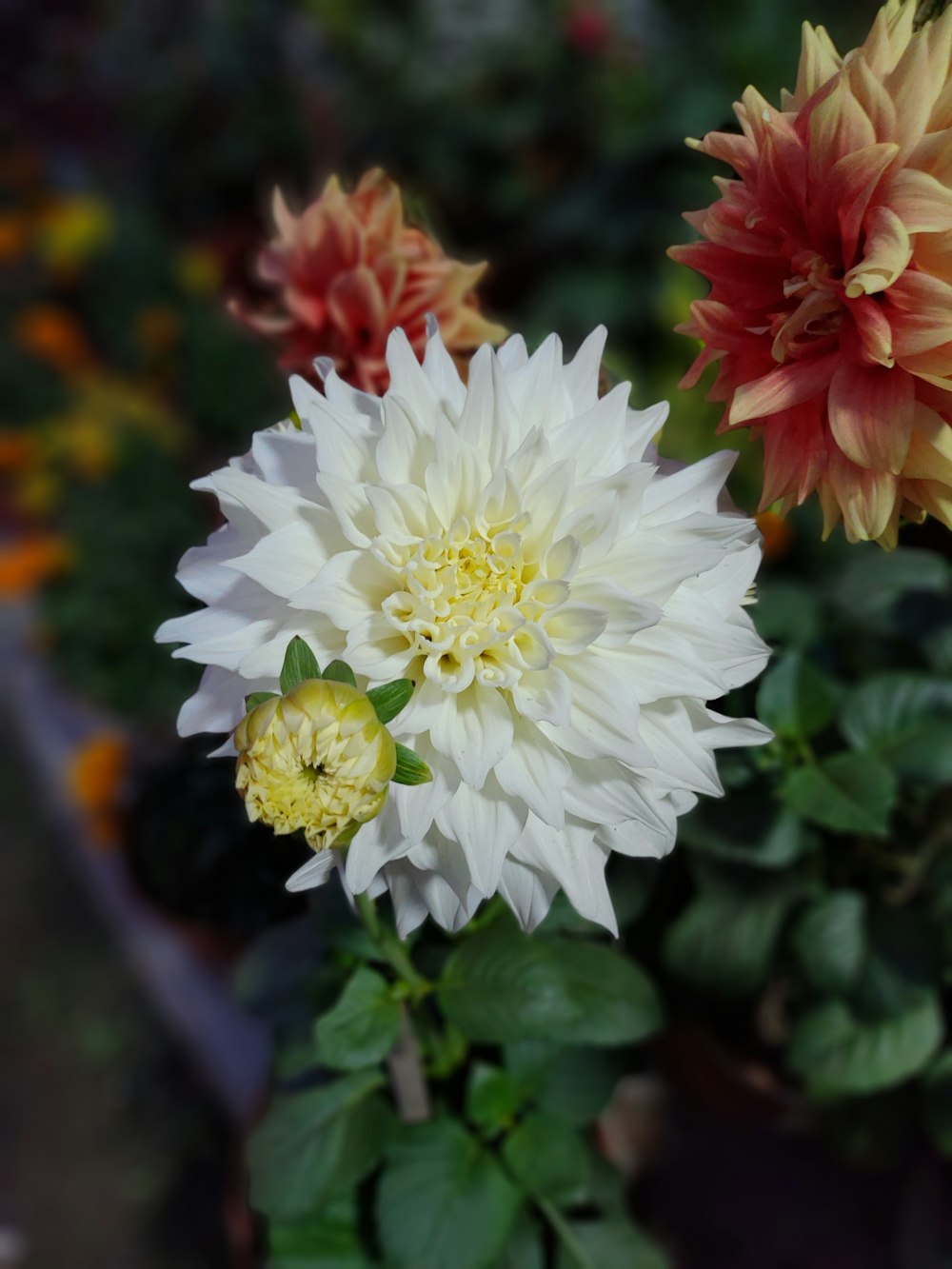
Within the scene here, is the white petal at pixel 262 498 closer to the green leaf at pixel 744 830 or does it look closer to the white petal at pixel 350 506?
the white petal at pixel 350 506

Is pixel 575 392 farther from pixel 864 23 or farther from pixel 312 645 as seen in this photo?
pixel 864 23

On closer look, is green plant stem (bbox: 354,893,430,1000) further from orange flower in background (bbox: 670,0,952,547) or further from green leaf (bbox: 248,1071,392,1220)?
orange flower in background (bbox: 670,0,952,547)

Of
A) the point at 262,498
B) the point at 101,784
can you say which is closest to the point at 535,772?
the point at 262,498

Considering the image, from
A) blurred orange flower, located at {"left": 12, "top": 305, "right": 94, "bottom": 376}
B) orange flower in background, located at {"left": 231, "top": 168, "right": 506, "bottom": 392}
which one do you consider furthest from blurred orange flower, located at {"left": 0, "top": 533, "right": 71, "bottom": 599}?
orange flower in background, located at {"left": 231, "top": 168, "right": 506, "bottom": 392}

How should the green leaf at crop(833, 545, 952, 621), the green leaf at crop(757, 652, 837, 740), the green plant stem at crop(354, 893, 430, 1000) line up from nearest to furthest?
1. the green plant stem at crop(354, 893, 430, 1000)
2. the green leaf at crop(757, 652, 837, 740)
3. the green leaf at crop(833, 545, 952, 621)

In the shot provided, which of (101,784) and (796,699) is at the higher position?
(101,784)

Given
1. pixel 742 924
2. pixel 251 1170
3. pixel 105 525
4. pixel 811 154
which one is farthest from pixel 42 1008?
pixel 811 154

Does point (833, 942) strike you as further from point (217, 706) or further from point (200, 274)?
point (200, 274)
